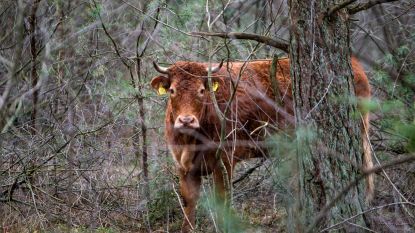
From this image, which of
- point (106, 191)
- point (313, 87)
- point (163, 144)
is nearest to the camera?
point (313, 87)

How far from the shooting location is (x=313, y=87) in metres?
4.71

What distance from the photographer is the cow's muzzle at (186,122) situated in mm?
6734

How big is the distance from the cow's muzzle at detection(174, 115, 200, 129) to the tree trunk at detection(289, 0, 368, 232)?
2114mm

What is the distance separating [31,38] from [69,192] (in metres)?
1.93

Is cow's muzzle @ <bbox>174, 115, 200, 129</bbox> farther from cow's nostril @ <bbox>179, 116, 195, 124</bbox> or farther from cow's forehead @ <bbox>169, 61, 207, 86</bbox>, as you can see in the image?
cow's forehead @ <bbox>169, 61, 207, 86</bbox>

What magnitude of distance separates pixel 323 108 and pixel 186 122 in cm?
231

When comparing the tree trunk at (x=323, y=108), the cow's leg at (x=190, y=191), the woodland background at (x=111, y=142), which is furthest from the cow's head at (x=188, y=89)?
the tree trunk at (x=323, y=108)

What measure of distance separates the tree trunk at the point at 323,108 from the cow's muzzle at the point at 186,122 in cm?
211

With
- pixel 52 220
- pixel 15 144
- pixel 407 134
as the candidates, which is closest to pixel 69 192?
pixel 52 220

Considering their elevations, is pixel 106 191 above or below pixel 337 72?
below

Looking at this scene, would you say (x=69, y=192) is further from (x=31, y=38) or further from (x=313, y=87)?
(x=313, y=87)

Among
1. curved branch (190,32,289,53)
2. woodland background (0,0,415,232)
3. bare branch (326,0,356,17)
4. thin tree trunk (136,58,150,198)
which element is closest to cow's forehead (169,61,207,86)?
woodland background (0,0,415,232)

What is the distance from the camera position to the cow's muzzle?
22.1 feet

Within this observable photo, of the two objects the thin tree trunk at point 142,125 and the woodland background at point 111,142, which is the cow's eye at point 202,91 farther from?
the thin tree trunk at point 142,125
